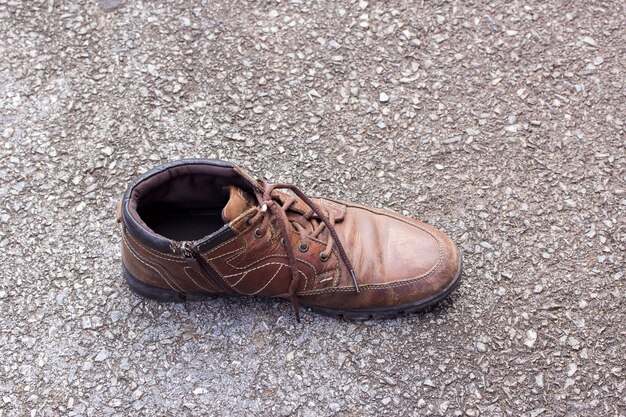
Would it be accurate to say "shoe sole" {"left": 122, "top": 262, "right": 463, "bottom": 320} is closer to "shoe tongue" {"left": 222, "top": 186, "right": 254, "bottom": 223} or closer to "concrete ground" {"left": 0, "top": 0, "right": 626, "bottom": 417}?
"concrete ground" {"left": 0, "top": 0, "right": 626, "bottom": 417}

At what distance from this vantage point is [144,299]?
6.97 feet

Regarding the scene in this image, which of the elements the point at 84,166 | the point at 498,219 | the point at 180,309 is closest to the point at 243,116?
the point at 84,166

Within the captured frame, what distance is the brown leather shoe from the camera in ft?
5.90

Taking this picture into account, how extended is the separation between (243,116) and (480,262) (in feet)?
3.43

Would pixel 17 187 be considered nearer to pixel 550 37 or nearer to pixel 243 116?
pixel 243 116

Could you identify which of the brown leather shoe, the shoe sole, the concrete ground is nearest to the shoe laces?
the brown leather shoe

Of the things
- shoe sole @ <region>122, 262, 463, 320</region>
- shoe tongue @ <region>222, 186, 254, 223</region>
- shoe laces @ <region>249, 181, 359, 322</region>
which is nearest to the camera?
shoe tongue @ <region>222, 186, 254, 223</region>

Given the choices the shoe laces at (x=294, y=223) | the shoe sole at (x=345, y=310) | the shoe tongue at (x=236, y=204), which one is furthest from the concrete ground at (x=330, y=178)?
the shoe tongue at (x=236, y=204)

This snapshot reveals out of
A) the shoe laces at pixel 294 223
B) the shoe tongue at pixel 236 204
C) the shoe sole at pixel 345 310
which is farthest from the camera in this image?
the shoe sole at pixel 345 310

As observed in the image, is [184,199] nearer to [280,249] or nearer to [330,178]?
[280,249]

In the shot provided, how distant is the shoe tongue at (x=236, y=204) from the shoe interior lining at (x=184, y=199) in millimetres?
32

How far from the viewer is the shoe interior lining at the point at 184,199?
1818 mm

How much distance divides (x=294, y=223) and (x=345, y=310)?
0.33 metres

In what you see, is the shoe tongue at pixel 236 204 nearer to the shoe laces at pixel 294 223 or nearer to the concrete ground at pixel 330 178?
the shoe laces at pixel 294 223
